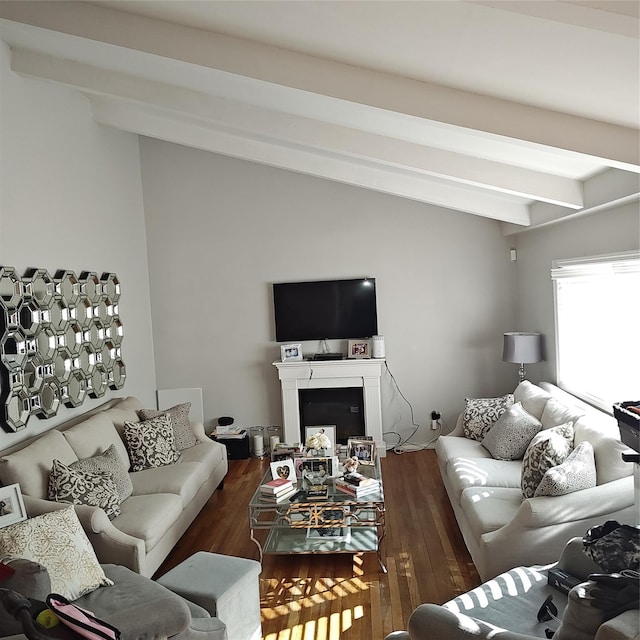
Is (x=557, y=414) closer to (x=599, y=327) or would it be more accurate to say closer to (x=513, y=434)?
(x=513, y=434)

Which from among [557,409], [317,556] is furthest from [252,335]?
[557,409]

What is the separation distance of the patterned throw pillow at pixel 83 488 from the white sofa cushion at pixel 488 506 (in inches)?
85.7

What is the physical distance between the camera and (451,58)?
99.1 inches

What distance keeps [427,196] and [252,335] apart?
7.71 ft

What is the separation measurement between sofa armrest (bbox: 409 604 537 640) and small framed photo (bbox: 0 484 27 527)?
221 cm

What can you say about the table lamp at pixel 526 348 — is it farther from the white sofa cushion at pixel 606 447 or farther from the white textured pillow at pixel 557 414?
the white sofa cushion at pixel 606 447

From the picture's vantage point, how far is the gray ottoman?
281 centimetres

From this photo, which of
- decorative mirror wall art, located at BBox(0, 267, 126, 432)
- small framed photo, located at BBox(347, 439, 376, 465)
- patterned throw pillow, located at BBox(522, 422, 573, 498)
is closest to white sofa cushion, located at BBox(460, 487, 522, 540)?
patterned throw pillow, located at BBox(522, 422, 573, 498)

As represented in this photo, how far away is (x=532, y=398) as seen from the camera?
4.79 m

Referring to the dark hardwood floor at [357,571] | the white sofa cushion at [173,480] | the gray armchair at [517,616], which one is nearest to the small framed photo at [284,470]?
the dark hardwood floor at [357,571]

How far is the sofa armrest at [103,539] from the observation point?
3291 mm

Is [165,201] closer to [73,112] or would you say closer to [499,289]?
[73,112]

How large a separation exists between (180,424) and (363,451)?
66.4 inches

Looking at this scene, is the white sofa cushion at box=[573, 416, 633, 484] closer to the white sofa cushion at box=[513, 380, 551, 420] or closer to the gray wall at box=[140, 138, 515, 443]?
the white sofa cushion at box=[513, 380, 551, 420]
